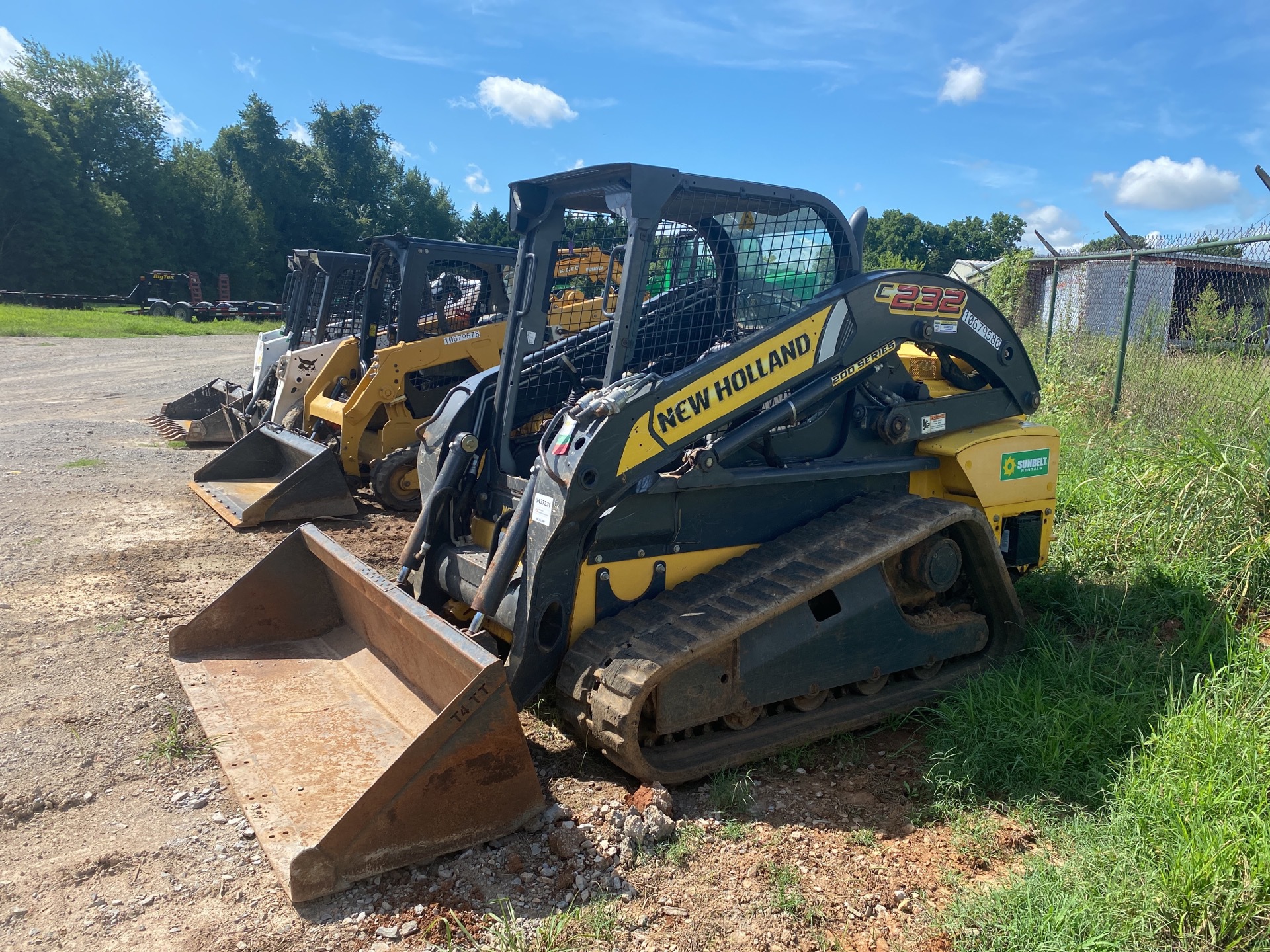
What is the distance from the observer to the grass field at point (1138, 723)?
2732 mm

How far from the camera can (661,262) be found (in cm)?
409

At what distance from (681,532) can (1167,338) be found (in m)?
5.97

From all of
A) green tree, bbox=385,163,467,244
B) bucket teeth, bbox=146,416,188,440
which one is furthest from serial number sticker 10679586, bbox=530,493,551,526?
green tree, bbox=385,163,467,244

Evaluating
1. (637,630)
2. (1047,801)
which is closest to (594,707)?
(637,630)

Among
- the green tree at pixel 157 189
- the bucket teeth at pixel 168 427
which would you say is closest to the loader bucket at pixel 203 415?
the bucket teeth at pixel 168 427

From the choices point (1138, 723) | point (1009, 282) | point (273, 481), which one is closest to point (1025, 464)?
point (1138, 723)

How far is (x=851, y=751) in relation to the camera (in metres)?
3.95

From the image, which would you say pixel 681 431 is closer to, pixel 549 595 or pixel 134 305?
pixel 549 595

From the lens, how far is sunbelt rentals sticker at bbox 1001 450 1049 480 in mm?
4723

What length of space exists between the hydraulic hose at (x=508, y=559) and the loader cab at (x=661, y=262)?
0.57 metres

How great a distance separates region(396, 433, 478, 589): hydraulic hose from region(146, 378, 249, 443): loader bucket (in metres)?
7.77

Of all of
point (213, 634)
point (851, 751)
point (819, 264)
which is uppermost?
point (819, 264)

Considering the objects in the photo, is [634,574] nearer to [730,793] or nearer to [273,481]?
[730,793]

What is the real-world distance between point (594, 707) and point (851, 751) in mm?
1244
